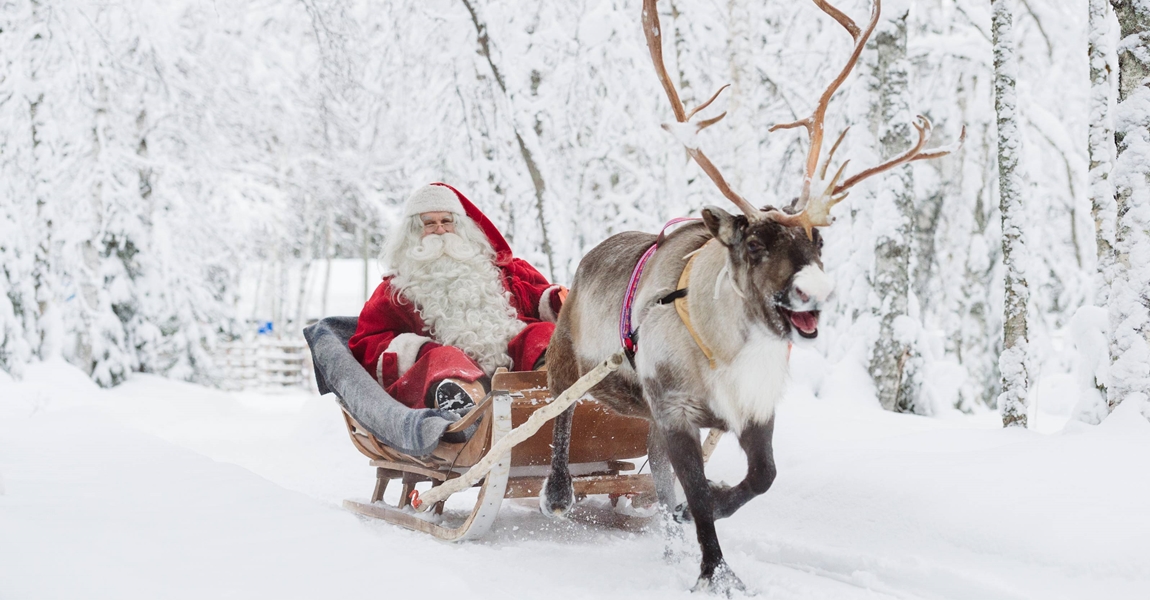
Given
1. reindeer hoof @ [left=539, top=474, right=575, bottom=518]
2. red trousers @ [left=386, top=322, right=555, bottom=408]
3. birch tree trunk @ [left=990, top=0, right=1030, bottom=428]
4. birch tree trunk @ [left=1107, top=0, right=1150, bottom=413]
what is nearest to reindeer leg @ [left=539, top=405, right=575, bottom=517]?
reindeer hoof @ [left=539, top=474, right=575, bottom=518]

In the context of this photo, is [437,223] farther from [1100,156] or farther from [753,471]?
[1100,156]

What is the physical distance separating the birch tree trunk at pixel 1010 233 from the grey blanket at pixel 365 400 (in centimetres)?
313

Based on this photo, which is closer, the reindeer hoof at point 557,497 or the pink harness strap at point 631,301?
the pink harness strap at point 631,301

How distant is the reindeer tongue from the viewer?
2.88m

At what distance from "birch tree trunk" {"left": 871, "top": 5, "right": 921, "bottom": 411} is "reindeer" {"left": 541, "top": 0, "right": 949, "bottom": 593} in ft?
11.4

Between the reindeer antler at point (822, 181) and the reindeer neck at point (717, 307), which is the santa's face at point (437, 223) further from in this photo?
the reindeer antler at point (822, 181)

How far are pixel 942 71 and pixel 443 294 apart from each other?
24.1 ft

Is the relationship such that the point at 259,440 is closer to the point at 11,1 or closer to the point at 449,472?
the point at 11,1

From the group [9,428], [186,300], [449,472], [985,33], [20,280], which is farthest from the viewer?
[186,300]

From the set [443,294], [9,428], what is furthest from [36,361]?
[443,294]

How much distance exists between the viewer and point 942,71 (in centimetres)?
1016

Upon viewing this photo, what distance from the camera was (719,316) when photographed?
127 inches

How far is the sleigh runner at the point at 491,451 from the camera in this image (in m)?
3.91

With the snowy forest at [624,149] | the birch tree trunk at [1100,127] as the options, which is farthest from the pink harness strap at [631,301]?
the birch tree trunk at [1100,127]
